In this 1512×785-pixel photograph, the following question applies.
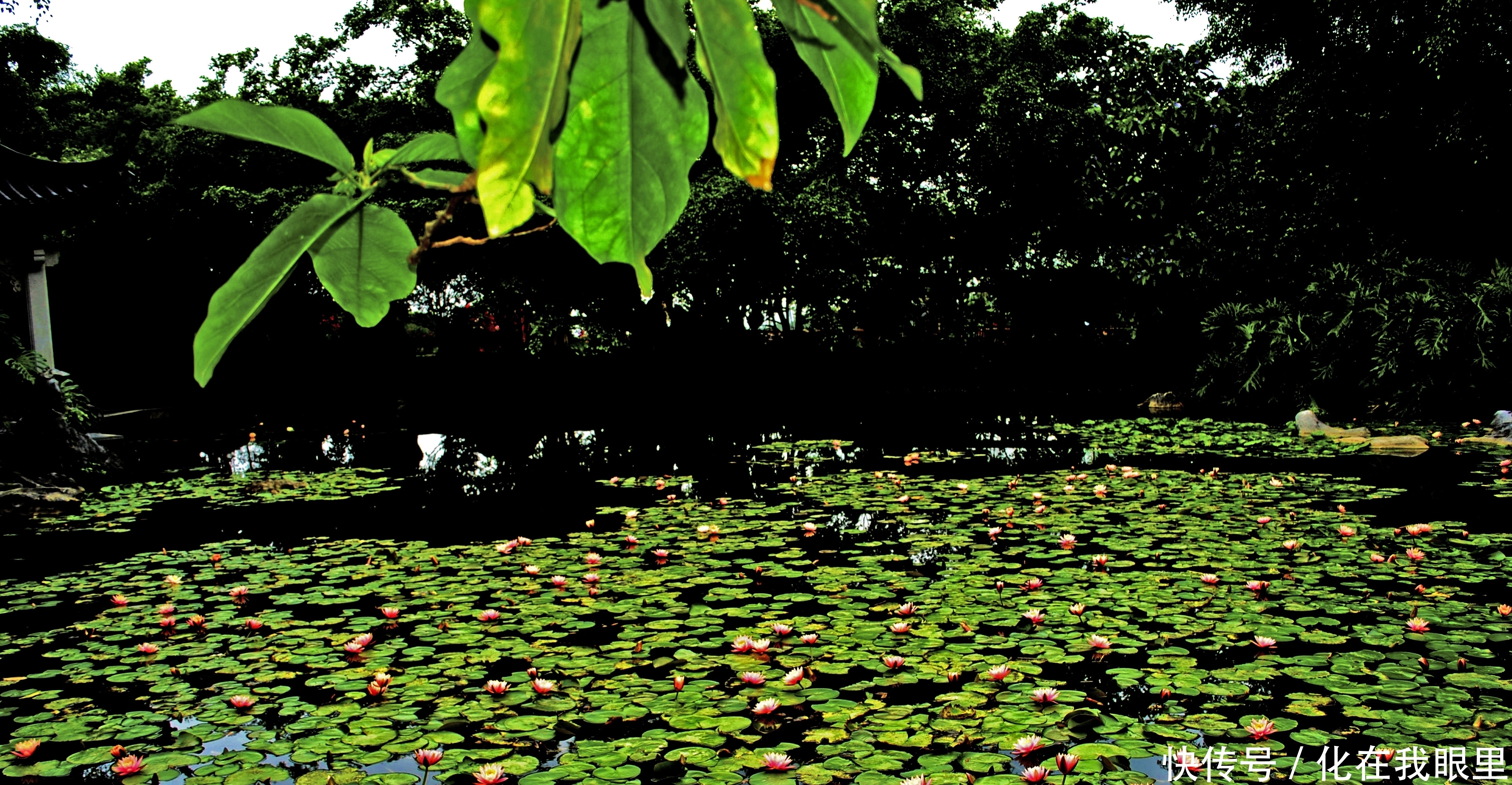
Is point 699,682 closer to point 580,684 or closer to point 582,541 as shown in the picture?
point 580,684

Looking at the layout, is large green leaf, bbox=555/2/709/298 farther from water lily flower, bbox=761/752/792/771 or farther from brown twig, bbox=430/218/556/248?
water lily flower, bbox=761/752/792/771

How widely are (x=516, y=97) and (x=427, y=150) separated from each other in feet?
0.27

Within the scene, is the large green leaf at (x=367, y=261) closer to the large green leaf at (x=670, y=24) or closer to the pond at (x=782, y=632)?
the large green leaf at (x=670, y=24)

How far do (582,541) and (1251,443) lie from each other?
5.19m

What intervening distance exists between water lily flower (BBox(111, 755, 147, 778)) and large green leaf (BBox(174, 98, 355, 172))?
232cm

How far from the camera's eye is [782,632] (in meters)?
3.11

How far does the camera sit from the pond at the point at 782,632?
232 centimetres

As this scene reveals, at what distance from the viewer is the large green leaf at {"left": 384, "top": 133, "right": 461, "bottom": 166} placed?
397 mm

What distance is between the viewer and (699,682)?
2766mm

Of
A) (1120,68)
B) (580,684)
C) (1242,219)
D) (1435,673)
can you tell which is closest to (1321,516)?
(1435,673)

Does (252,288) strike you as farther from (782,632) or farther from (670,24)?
(782,632)

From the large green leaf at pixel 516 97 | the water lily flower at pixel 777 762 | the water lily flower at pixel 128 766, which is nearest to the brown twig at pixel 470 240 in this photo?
the large green leaf at pixel 516 97

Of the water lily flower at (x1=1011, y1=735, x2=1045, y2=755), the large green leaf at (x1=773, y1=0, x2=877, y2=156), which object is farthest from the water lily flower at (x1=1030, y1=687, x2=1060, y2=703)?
the large green leaf at (x1=773, y1=0, x2=877, y2=156)

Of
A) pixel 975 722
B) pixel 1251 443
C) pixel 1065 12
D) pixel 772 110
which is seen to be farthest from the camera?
pixel 1065 12
